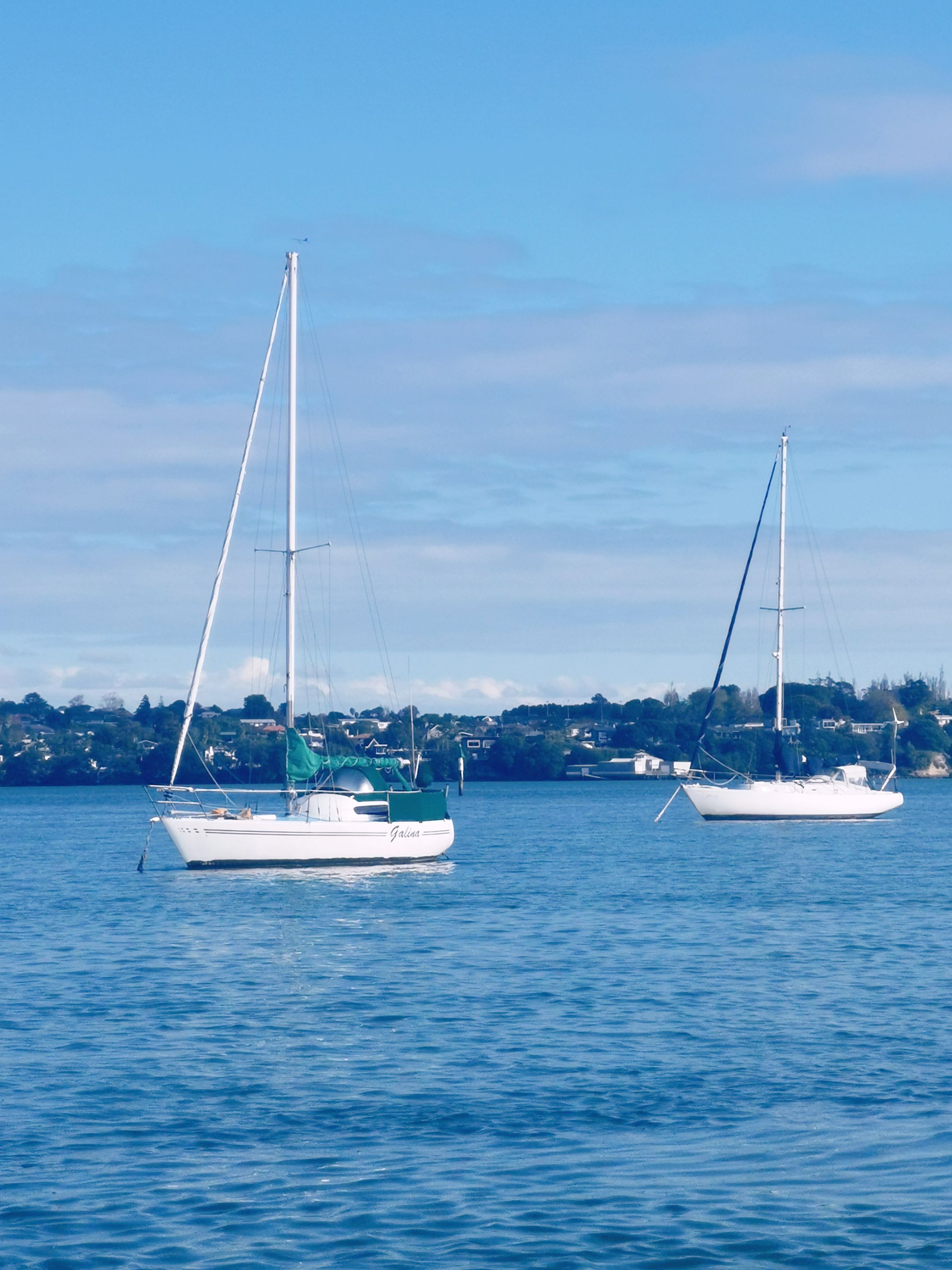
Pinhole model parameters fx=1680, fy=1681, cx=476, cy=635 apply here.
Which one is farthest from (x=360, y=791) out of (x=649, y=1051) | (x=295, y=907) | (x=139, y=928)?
(x=649, y=1051)

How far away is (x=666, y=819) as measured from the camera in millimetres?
113562

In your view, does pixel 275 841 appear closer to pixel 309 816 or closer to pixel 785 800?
pixel 309 816

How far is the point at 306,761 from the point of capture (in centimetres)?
5406

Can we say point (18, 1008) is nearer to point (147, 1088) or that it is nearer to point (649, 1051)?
point (147, 1088)

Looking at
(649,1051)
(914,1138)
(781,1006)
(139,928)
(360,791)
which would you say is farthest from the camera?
(360,791)

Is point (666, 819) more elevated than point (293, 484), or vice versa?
point (293, 484)

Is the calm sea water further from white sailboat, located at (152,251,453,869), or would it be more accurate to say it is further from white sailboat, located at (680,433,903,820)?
white sailboat, located at (680,433,903,820)

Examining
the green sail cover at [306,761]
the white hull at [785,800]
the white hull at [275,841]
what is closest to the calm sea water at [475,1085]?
the white hull at [275,841]

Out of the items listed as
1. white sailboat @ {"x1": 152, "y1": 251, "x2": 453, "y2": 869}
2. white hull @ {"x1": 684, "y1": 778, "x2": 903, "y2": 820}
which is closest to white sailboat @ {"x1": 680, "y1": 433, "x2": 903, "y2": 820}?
white hull @ {"x1": 684, "y1": 778, "x2": 903, "y2": 820}

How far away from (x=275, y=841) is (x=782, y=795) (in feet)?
134

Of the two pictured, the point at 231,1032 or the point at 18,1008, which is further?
the point at 18,1008

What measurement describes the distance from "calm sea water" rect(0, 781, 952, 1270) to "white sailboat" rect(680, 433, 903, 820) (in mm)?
40271

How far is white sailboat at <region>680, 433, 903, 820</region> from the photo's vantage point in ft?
286

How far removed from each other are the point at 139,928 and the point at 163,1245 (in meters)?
27.1
